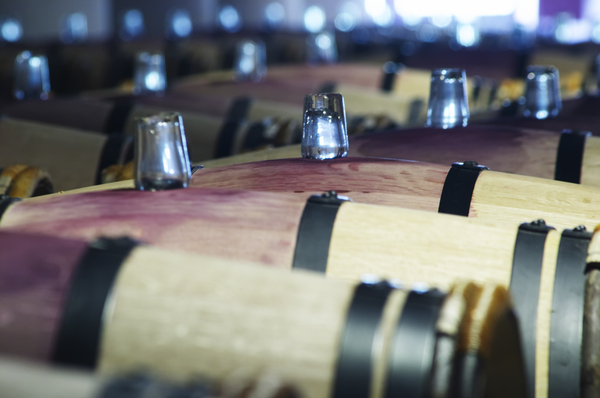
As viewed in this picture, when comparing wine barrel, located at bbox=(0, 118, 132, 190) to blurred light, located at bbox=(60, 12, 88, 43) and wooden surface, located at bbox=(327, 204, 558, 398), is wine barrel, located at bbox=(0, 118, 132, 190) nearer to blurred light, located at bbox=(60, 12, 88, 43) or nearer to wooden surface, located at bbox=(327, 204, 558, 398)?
wooden surface, located at bbox=(327, 204, 558, 398)

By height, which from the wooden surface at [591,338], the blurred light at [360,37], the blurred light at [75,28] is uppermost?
the blurred light at [360,37]

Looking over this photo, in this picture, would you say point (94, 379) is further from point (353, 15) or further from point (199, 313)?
point (353, 15)

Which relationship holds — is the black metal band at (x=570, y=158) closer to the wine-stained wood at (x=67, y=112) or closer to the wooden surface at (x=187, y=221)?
the wooden surface at (x=187, y=221)

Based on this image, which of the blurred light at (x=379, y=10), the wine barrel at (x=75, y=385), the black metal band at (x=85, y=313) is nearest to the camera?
the wine barrel at (x=75, y=385)

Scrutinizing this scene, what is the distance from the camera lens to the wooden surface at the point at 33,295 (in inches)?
39.7

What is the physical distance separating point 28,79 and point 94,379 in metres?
3.06

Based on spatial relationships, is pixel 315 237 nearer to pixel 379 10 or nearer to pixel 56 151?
pixel 56 151

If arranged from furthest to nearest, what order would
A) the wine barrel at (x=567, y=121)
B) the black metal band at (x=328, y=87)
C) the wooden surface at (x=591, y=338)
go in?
the black metal band at (x=328, y=87)
the wine barrel at (x=567, y=121)
the wooden surface at (x=591, y=338)

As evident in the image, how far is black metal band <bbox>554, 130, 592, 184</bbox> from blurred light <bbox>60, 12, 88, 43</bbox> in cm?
626

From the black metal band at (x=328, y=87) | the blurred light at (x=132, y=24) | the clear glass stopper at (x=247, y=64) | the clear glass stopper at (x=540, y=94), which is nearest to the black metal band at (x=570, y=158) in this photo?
the clear glass stopper at (x=540, y=94)

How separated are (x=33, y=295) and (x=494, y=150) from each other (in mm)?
1440

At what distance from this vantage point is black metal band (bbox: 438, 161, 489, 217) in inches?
63.2

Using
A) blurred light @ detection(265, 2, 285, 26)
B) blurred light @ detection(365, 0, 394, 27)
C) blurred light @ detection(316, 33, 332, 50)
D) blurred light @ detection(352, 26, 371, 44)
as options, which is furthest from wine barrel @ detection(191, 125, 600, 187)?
blurred light @ detection(365, 0, 394, 27)

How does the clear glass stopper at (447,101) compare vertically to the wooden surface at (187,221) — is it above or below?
above
